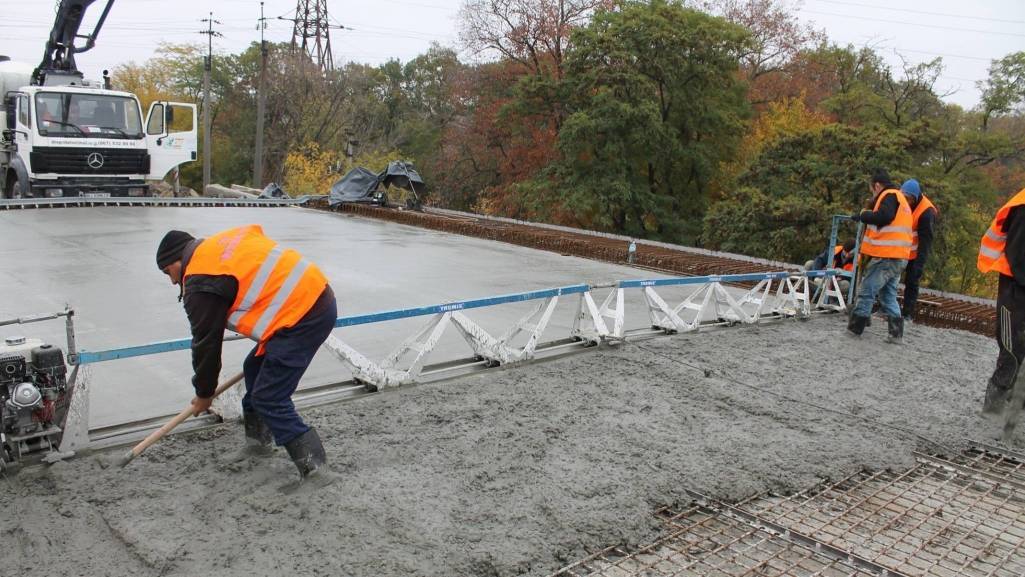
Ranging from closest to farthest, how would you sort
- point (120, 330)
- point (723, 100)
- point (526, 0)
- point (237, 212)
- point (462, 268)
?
point (120, 330)
point (462, 268)
point (237, 212)
point (723, 100)
point (526, 0)

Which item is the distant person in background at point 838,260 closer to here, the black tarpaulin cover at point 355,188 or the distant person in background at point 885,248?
the distant person in background at point 885,248

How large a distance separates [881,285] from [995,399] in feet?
6.52

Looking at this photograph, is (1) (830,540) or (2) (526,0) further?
(2) (526,0)

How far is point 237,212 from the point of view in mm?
15281

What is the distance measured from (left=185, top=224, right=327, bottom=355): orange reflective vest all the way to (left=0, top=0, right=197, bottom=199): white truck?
1368 centimetres

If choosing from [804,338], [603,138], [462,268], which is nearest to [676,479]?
[804,338]

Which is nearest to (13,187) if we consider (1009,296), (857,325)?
(857,325)

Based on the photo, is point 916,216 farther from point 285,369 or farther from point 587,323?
point 285,369

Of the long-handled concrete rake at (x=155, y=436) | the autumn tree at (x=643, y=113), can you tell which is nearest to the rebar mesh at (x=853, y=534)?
the long-handled concrete rake at (x=155, y=436)

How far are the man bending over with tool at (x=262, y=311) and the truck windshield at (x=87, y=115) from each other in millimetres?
13574

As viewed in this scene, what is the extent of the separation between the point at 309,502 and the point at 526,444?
4.18 feet

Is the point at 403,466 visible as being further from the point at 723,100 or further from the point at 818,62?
the point at 818,62

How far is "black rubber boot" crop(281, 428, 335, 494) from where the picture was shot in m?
3.48

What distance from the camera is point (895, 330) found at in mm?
7094
